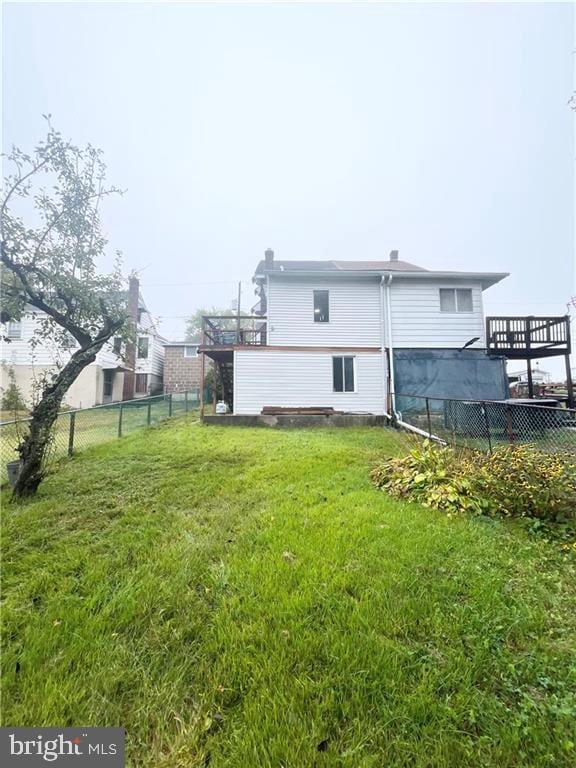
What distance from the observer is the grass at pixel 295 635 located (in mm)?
1210

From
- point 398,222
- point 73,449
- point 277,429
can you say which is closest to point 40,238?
point 73,449

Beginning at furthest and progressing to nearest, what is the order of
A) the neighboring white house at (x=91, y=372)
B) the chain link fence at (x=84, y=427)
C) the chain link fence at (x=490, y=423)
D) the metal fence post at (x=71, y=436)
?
the neighboring white house at (x=91, y=372)
the metal fence post at (x=71, y=436)
the chain link fence at (x=84, y=427)
the chain link fence at (x=490, y=423)

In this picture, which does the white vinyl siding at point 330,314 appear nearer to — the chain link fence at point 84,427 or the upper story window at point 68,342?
the chain link fence at point 84,427

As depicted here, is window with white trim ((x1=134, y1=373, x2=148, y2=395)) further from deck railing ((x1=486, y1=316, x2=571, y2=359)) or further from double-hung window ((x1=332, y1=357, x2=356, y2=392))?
deck railing ((x1=486, y1=316, x2=571, y2=359))

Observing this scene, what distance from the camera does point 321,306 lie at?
11047mm

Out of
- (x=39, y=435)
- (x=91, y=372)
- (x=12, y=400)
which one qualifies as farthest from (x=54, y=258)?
(x=91, y=372)

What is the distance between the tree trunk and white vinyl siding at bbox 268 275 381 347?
23.4 ft

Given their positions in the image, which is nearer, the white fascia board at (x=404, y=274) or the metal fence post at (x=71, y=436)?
the metal fence post at (x=71, y=436)

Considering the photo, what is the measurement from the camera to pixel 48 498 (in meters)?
3.82

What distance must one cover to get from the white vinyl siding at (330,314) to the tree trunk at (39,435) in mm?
7128

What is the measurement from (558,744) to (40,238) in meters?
6.42

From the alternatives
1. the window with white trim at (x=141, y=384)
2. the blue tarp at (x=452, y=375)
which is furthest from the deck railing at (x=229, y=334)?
the window with white trim at (x=141, y=384)

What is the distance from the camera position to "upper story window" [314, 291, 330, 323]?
11000mm

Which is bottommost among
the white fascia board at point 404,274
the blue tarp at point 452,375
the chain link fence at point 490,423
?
the chain link fence at point 490,423
